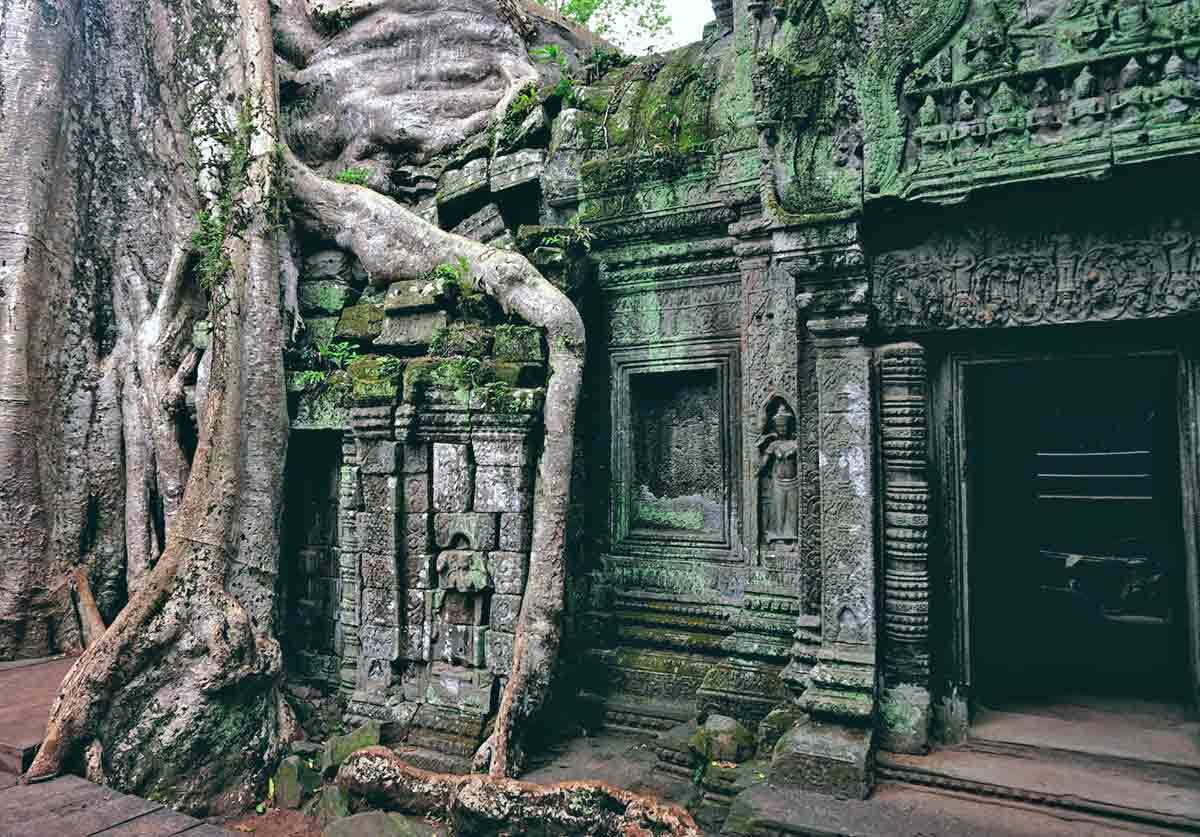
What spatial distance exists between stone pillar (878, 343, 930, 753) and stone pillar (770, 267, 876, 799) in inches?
3.8

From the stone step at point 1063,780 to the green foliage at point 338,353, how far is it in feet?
15.0

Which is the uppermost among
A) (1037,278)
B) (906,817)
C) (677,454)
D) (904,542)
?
(1037,278)

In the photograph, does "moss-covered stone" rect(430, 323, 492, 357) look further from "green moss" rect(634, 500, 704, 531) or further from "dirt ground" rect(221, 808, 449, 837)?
"dirt ground" rect(221, 808, 449, 837)

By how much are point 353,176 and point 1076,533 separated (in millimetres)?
7078

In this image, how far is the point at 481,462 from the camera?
5344 millimetres

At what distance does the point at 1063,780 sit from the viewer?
3.71 metres

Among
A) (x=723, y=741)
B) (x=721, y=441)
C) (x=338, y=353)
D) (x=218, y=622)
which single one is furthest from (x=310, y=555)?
(x=723, y=741)

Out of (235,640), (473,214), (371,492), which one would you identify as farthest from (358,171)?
(235,640)

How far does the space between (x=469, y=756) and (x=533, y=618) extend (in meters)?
0.88

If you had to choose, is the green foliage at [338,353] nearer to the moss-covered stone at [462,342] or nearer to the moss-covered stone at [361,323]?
the moss-covered stone at [361,323]

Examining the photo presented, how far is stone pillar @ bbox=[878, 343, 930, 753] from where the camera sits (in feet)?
13.6

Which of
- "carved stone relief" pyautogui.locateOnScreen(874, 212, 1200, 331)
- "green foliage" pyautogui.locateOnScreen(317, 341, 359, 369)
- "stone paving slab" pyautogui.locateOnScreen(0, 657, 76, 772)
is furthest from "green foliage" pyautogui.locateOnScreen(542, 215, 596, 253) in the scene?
"stone paving slab" pyautogui.locateOnScreen(0, 657, 76, 772)

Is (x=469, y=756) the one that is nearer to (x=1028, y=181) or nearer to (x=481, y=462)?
(x=481, y=462)

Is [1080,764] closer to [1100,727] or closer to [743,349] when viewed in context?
[1100,727]
